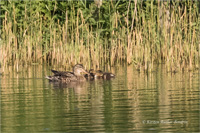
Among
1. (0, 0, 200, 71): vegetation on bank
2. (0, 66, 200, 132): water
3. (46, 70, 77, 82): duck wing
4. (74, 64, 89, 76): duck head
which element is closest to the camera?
(0, 66, 200, 132): water

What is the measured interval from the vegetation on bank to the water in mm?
1470

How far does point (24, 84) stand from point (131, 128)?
6.22 metres

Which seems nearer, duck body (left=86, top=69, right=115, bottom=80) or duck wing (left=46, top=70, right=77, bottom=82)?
duck wing (left=46, top=70, right=77, bottom=82)

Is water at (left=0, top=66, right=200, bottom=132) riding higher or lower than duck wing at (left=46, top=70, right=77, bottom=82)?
lower

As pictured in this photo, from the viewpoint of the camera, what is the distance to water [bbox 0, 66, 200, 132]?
728 cm

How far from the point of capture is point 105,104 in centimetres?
914

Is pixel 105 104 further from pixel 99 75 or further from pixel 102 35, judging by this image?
pixel 102 35

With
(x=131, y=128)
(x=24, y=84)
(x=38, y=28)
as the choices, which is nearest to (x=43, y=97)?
(x=24, y=84)

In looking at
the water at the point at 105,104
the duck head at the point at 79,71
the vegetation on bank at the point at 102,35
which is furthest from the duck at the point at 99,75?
the vegetation on bank at the point at 102,35

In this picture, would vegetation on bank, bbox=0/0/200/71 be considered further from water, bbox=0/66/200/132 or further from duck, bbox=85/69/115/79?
water, bbox=0/66/200/132

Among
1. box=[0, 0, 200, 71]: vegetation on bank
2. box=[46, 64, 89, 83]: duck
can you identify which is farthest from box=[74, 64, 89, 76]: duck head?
box=[0, 0, 200, 71]: vegetation on bank

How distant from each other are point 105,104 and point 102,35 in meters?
10.1

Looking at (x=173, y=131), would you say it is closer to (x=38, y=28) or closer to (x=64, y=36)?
(x=64, y=36)

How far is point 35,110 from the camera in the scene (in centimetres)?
870
